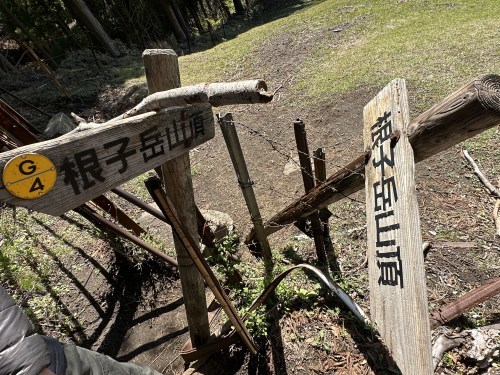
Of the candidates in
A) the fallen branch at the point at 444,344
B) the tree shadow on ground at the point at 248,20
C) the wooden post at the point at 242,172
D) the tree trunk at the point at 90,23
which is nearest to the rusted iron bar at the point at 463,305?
the fallen branch at the point at 444,344

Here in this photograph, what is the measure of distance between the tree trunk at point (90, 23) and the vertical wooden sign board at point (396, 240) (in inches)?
616

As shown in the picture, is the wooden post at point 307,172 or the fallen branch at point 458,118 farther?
the wooden post at point 307,172

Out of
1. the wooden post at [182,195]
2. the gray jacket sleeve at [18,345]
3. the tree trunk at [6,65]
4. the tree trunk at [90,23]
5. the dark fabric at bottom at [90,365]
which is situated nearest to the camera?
the gray jacket sleeve at [18,345]

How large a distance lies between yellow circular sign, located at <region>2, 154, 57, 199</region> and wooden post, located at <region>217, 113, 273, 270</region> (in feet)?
5.96

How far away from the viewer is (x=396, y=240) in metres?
1.32

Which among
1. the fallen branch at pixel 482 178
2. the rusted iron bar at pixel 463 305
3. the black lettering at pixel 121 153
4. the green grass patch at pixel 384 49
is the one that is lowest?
the rusted iron bar at pixel 463 305

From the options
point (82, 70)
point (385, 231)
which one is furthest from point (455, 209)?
point (82, 70)

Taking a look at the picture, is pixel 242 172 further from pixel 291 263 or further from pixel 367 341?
pixel 367 341

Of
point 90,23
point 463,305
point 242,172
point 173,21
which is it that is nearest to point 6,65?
point 90,23

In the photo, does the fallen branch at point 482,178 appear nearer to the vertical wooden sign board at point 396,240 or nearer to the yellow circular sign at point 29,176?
the vertical wooden sign board at point 396,240

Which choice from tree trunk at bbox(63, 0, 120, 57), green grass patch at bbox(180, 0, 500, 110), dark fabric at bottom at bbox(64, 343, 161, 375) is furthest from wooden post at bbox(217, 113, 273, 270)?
tree trunk at bbox(63, 0, 120, 57)

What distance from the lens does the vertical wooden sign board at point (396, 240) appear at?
3.79ft

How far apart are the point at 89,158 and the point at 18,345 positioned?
0.79 meters

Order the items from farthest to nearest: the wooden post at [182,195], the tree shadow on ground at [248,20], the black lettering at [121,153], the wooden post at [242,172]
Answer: the tree shadow on ground at [248,20] → the wooden post at [242,172] → the wooden post at [182,195] → the black lettering at [121,153]
